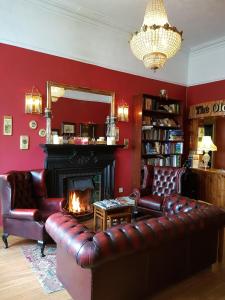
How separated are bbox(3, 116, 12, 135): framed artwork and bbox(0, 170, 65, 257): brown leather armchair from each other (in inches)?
31.0

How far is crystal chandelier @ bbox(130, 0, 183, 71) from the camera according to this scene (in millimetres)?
2867

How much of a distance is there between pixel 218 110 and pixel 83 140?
3.44 metres

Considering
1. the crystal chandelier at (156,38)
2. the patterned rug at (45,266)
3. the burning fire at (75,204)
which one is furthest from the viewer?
the burning fire at (75,204)

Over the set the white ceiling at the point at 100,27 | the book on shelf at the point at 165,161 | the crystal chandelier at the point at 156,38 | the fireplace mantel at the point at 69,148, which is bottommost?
the book on shelf at the point at 165,161

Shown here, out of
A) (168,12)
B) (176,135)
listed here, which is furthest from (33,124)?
(176,135)

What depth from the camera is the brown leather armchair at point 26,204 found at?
128 inches

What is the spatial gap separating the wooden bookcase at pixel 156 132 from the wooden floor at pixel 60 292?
2.88 meters

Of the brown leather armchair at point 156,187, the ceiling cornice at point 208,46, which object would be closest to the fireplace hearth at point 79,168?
the brown leather armchair at point 156,187

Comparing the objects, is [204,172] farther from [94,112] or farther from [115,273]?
[115,273]

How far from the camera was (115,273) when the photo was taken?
2006mm

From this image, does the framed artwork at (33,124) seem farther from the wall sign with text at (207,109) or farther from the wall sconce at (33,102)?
the wall sign with text at (207,109)

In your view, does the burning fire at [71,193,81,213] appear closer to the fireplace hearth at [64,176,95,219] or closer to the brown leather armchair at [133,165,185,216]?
the fireplace hearth at [64,176,95,219]

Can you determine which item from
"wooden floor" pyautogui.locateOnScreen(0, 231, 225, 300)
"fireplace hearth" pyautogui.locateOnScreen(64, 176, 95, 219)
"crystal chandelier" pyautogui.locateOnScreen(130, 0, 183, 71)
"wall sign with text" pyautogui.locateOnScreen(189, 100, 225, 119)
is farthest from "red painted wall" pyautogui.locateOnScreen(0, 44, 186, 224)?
"wall sign with text" pyautogui.locateOnScreen(189, 100, 225, 119)

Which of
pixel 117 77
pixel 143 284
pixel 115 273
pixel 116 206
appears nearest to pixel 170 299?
pixel 143 284
